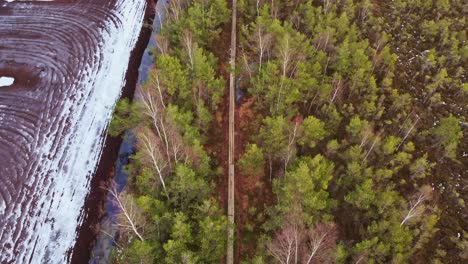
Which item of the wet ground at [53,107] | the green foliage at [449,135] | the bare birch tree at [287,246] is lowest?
the green foliage at [449,135]

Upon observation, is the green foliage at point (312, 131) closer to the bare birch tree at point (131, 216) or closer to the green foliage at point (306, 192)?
the green foliage at point (306, 192)

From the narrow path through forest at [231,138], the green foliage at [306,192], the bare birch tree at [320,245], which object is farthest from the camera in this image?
the narrow path through forest at [231,138]

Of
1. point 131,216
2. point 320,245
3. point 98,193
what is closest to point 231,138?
point 98,193

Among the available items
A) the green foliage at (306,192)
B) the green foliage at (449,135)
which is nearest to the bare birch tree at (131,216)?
the green foliage at (306,192)

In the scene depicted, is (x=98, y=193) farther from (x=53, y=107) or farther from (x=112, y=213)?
(x=53, y=107)

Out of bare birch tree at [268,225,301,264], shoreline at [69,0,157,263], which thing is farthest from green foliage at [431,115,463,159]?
shoreline at [69,0,157,263]

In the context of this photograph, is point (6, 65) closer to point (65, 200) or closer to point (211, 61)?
point (65, 200)

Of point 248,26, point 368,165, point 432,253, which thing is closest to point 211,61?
point 248,26
